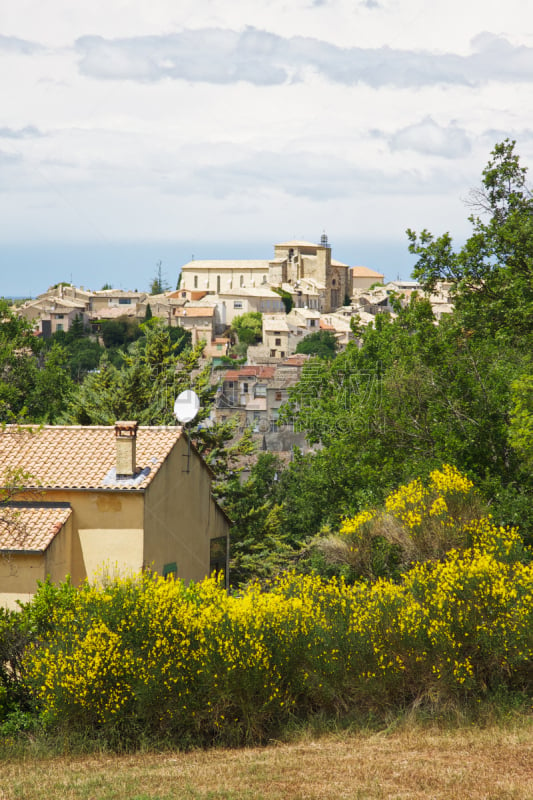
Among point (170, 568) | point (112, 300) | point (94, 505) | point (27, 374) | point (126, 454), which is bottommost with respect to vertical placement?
point (170, 568)

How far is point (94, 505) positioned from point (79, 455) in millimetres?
1408

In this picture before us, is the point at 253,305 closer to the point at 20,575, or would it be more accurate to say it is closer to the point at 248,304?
the point at 248,304

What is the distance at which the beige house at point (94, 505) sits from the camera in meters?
15.7

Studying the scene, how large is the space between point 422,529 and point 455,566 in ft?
10.9

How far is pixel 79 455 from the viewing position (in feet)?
58.3

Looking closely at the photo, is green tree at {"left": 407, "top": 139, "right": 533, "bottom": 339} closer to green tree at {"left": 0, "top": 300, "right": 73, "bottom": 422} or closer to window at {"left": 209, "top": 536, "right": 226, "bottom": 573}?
window at {"left": 209, "top": 536, "right": 226, "bottom": 573}

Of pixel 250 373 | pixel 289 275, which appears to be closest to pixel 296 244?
pixel 289 275

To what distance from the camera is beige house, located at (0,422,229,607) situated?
15.7 metres

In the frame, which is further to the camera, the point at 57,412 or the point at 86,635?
the point at 57,412

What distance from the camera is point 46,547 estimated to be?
1554cm

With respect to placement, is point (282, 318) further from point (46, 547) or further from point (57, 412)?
point (46, 547)

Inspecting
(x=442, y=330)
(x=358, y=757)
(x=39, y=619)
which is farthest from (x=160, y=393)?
(x=358, y=757)

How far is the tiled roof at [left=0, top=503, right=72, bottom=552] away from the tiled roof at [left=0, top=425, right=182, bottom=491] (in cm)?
40

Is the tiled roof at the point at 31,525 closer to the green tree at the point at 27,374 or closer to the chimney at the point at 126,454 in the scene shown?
the chimney at the point at 126,454
